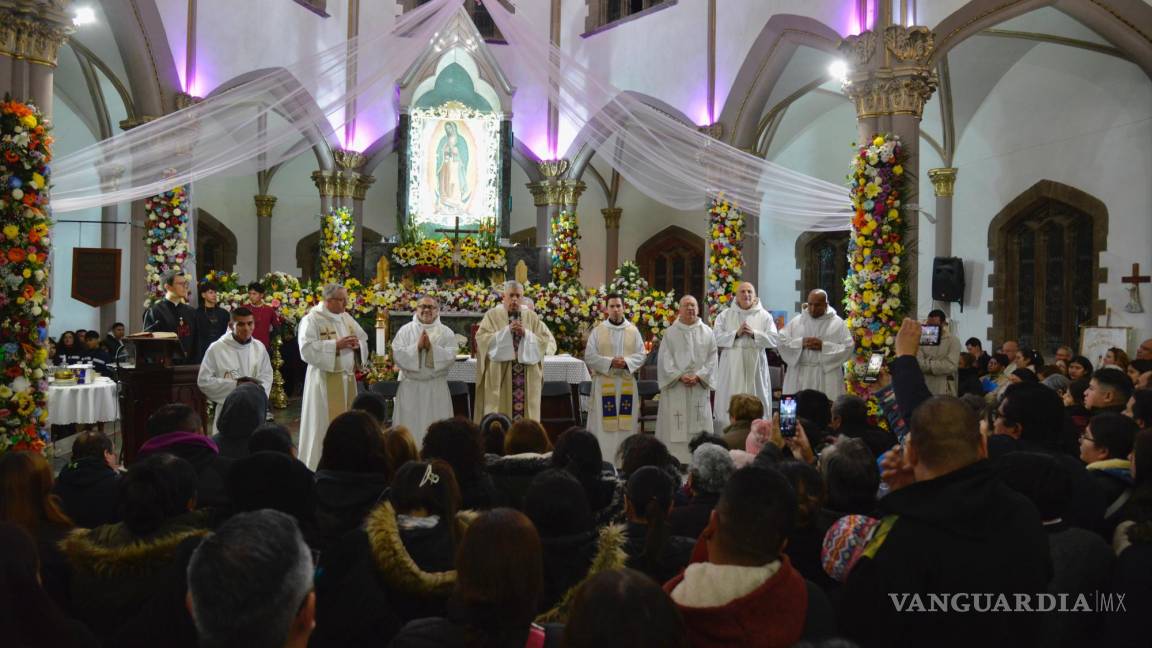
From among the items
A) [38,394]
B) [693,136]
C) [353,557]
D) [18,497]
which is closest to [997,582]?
[353,557]

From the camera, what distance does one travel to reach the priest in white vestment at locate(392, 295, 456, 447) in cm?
851

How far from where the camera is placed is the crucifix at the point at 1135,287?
1167 centimetres

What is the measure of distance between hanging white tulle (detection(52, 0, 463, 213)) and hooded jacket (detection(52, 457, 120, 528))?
4234 millimetres

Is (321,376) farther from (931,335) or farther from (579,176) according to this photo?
(579,176)

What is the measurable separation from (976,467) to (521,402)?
704cm

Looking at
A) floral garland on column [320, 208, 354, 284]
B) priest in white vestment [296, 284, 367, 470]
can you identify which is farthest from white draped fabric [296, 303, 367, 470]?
floral garland on column [320, 208, 354, 284]

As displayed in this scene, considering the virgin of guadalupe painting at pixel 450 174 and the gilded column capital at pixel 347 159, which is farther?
the gilded column capital at pixel 347 159

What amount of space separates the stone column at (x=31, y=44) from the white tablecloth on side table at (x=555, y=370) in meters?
4.37

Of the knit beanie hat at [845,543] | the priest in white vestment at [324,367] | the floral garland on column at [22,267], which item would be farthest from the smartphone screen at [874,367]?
the floral garland on column at [22,267]

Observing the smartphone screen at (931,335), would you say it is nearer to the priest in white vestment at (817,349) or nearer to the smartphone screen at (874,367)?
the smartphone screen at (874,367)

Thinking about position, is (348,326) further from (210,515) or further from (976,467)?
(976,467)

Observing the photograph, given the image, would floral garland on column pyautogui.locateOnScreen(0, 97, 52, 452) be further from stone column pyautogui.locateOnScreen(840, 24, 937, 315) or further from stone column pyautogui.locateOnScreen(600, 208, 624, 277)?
stone column pyautogui.locateOnScreen(600, 208, 624, 277)

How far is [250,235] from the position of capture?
20.6 m

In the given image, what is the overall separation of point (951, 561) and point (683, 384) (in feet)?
22.7
